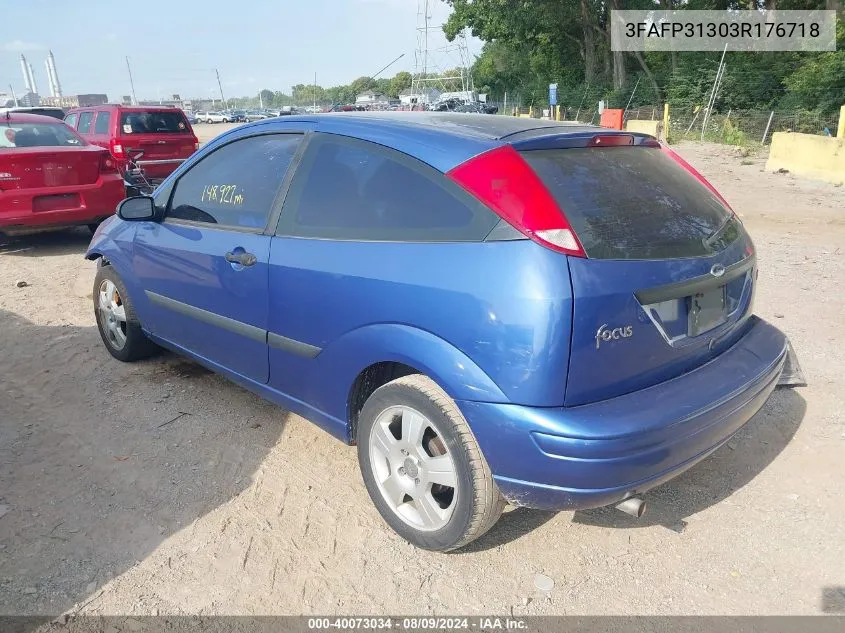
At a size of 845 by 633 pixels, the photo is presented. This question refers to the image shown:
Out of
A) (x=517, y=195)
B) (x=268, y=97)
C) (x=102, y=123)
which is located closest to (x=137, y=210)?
(x=517, y=195)

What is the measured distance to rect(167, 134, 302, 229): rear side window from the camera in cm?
320

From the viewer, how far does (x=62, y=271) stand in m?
7.31

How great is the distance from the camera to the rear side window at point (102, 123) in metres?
11.9

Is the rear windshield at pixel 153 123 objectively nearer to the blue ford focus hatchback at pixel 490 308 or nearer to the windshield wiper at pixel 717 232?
the blue ford focus hatchback at pixel 490 308

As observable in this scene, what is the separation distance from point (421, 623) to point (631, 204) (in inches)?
69.1


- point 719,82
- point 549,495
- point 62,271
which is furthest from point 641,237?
point 719,82

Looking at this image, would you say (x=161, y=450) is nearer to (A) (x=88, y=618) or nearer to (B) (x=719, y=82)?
(A) (x=88, y=618)

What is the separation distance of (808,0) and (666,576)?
111 ft

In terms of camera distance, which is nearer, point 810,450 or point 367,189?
point 367,189

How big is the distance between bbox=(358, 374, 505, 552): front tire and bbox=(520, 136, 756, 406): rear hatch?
1.55ft

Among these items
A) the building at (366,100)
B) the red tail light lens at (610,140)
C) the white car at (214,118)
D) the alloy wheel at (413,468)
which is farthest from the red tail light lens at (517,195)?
the white car at (214,118)

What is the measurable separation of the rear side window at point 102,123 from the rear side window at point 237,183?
9.49 metres

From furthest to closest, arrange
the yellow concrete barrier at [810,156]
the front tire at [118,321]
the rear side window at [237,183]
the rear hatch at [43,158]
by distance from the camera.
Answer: the yellow concrete barrier at [810,156]
the rear hatch at [43,158]
the front tire at [118,321]
the rear side window at [237,183]

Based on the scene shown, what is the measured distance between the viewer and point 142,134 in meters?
11.8
